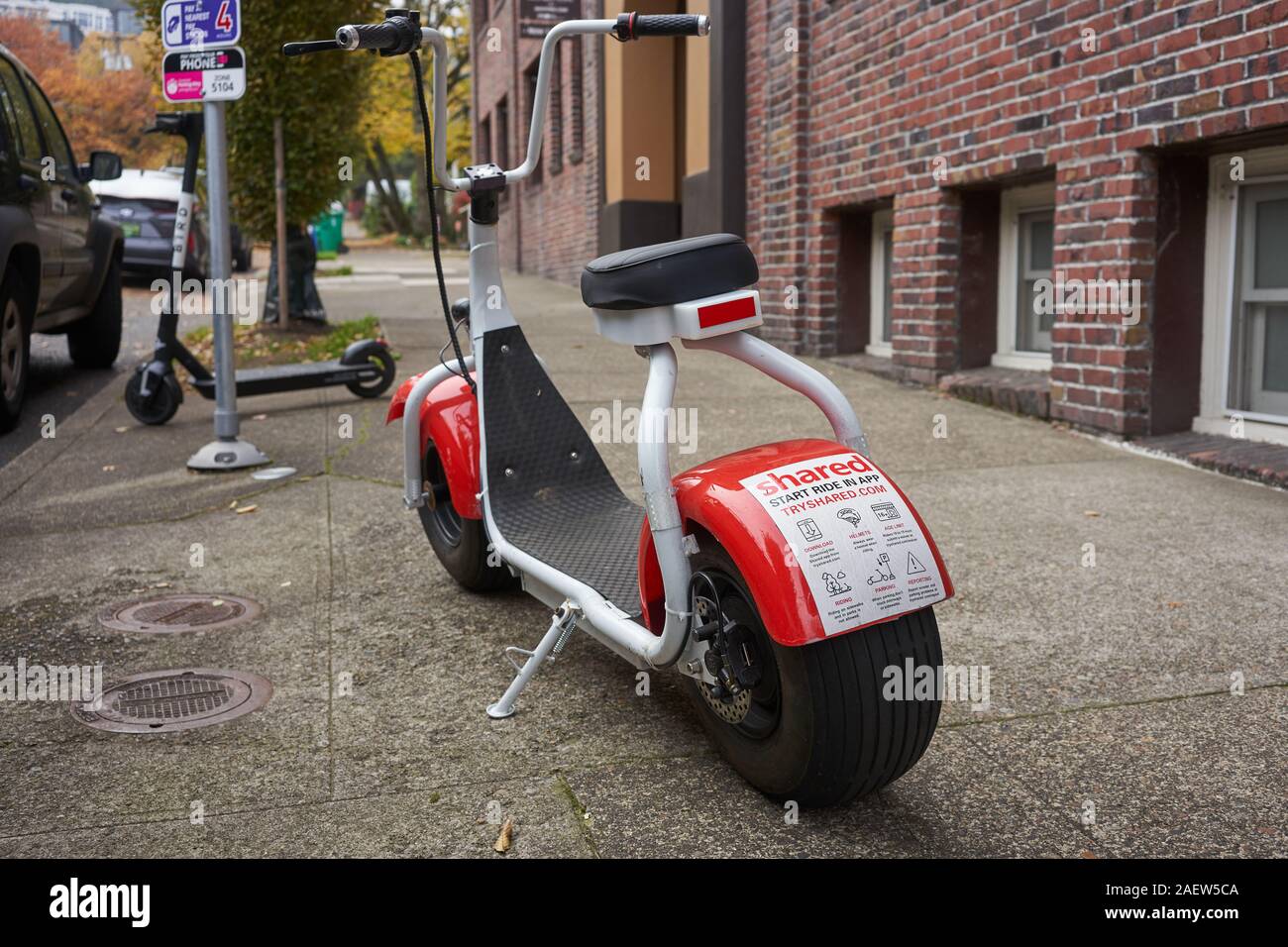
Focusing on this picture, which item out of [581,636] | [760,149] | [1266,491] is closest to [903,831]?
[581,636]

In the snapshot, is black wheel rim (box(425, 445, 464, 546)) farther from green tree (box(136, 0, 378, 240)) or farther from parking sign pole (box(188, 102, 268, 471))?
green tree (box(136, 0, 378, 240))

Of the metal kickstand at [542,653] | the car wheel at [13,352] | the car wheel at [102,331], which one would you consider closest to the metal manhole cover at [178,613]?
the metal kickstand at [542,653]

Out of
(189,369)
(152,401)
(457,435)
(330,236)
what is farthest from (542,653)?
(330,236)

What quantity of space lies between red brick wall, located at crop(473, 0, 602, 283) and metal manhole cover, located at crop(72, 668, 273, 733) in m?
10.2

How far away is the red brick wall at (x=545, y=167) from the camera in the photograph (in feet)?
53.5

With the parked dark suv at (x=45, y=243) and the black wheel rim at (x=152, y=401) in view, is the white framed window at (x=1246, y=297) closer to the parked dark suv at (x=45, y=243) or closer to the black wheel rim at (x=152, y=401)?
the black wheel rim at (x=152, y=401)

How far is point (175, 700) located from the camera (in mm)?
3283

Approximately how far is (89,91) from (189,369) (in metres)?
35.9

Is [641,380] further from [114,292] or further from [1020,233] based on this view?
[114,292]

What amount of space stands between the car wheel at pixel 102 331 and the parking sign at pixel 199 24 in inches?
159

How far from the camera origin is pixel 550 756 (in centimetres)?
291

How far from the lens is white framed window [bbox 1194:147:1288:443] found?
577 centimetres

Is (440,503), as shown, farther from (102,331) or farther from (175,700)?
(102,331)

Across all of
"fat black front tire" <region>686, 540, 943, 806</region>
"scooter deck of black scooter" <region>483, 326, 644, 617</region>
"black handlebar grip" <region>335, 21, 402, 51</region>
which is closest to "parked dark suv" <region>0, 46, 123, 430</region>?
"scooter deck of black scooter" <region>483, 326, 644, 617</region>
